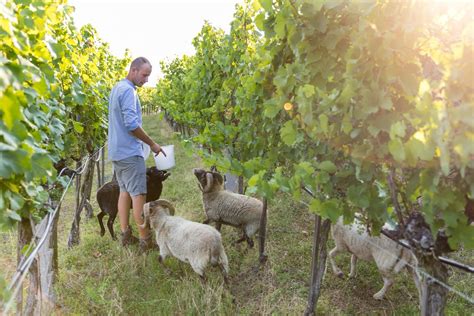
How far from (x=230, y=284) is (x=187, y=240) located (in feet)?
2.57

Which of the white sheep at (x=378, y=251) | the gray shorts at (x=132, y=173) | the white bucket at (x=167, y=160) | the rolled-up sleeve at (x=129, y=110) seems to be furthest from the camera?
the white bucket at (x=167, y=160)

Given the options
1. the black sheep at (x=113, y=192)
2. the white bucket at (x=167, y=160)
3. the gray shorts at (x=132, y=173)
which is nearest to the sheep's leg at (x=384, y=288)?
the gray shorts at (x=132, y=173)

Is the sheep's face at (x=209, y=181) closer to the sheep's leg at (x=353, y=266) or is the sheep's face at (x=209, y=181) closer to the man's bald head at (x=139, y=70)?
the man's bald head at (x=139, y=70)

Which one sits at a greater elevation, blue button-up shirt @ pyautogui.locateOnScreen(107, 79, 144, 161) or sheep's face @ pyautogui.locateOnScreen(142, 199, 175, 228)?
blue button-up shirt @ pyautogui.locateOnScreen(107, 79, 144, 161)

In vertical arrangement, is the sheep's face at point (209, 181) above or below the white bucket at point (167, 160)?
below

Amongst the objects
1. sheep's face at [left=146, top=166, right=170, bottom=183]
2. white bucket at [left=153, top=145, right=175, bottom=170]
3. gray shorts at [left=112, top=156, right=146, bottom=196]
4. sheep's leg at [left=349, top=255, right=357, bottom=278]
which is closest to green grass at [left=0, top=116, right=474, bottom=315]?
sheep's leg at [left=349, top=255, right=357, bottom=278]

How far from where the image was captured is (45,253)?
3.95 meters

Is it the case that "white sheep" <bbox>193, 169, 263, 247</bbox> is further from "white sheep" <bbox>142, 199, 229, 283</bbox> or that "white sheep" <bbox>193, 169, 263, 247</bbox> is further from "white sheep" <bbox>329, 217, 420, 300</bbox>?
"white sheep" <bbox>329, 217, 420, 300</bbox>

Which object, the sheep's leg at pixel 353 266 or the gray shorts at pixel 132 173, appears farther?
the gray shorts at pixel 132 173

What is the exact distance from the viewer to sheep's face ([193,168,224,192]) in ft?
18.7

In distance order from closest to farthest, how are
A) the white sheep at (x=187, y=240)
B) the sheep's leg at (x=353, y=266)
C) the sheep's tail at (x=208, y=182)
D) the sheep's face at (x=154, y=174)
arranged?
the white sheep at (x=187, y=240) < the sheep's leg at (x=353, y=266) < the sheep's tail at (x=208, y=182) < the sheep's face at (x=154, y=174)

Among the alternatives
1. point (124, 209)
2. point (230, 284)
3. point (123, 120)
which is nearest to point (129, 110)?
point (123, 120)

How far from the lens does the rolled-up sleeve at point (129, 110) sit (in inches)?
192

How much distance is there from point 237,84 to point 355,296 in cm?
303
